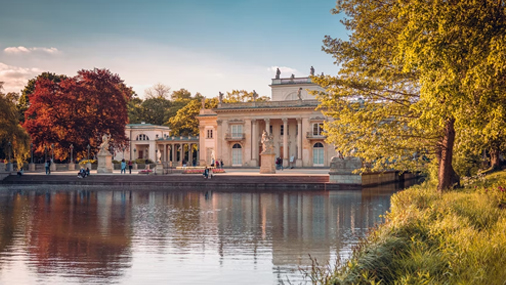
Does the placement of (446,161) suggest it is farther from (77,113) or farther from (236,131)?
(236,131)

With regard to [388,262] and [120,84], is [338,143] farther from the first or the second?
[120,84]

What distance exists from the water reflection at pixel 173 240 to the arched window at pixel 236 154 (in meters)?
42.9

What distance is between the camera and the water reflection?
9180 mm

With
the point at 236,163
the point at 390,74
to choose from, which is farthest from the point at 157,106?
the point at 390,74

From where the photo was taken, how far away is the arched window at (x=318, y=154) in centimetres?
6090

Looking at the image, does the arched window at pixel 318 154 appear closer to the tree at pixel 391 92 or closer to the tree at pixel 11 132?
the tree at pixel 11 132

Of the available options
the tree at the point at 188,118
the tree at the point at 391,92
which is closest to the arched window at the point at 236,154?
the tree at the point at 188,118

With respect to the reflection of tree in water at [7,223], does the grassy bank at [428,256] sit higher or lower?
higher

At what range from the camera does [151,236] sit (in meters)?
13.3

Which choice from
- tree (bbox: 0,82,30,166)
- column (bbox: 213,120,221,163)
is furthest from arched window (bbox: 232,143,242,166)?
tree (bbox: 0,82,30,166)

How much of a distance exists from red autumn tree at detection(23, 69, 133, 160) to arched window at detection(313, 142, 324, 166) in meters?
22.5

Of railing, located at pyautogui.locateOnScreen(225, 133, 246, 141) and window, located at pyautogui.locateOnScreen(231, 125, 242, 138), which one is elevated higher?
window, located at pyautogui.locateOnScreen(231, 125, 242, 138)

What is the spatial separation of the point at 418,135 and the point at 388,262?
9.64 m

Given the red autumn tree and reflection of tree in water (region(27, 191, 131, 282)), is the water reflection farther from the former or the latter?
the red autumn tree
